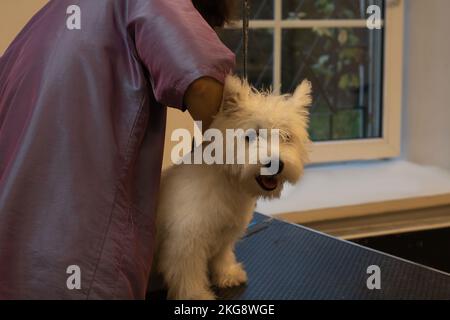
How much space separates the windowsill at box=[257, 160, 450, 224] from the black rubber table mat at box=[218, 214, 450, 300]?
0.26 m

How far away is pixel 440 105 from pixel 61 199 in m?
1.29

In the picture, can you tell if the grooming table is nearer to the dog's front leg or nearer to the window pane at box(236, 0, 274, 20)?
the dog's front leg

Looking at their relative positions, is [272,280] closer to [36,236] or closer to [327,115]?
[36,236]

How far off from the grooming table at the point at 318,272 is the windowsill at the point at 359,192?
10.2 inches

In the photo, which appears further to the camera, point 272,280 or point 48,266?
point 272,280

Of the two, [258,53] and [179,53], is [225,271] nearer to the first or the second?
[179,53]

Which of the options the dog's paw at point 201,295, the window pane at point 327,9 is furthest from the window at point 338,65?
the dog's paw at point 201,295

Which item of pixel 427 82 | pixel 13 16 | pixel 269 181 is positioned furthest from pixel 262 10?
pixel 269 181

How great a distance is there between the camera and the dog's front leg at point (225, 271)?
977 millimetres

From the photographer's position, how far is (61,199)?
733 millimetres

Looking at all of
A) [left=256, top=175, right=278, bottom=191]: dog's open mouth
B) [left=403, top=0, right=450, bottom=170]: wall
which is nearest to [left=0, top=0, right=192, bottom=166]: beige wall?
[left=256, top=175, right=278, bottom=191]: dog's open mouth

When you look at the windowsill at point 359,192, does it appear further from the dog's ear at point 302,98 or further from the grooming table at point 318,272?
the dog's ear at point 302,98

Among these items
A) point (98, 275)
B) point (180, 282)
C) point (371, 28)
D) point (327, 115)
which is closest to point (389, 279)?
point (180, 282)

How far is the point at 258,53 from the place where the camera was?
1.69m
